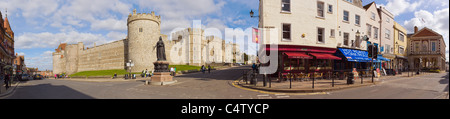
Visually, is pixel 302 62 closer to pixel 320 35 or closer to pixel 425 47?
pixel 320 35

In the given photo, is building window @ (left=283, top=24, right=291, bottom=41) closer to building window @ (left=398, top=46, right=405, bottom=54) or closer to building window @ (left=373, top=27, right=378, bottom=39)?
building window @ (left=373, top=27, right=378, bottom=39)

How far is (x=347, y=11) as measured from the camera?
18.7 meters

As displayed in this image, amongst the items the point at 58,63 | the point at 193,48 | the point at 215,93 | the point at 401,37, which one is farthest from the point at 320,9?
the point at 58,63

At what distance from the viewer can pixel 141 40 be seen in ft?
128

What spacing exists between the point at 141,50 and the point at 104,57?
25.4 m

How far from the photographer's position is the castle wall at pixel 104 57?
50531mm

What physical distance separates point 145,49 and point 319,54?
3480cm

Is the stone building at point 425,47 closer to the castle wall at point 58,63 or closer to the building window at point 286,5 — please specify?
the building window at point 286,5

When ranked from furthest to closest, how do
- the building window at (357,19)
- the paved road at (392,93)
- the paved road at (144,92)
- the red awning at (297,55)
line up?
1. the building window at (357,19)
2. the red awning at (297,55)
3. the paved road at (144,92)
4. the paved road at (392,93)

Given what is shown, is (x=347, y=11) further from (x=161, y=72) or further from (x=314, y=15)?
(x=161, y=72)

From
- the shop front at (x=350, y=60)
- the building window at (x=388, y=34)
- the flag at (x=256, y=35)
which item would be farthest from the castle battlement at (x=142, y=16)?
the building window at (x=388, y=34)

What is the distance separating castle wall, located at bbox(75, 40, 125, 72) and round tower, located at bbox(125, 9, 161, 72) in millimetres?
12893

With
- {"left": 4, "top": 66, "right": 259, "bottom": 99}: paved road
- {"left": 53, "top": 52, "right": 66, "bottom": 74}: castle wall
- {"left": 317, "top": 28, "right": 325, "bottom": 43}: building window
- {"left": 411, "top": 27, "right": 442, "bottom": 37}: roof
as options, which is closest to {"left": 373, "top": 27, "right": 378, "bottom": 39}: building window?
{"left": 317, "top": 28, "right": 325, "bottom": 43}: building window

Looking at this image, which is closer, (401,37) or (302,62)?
(302,62)
